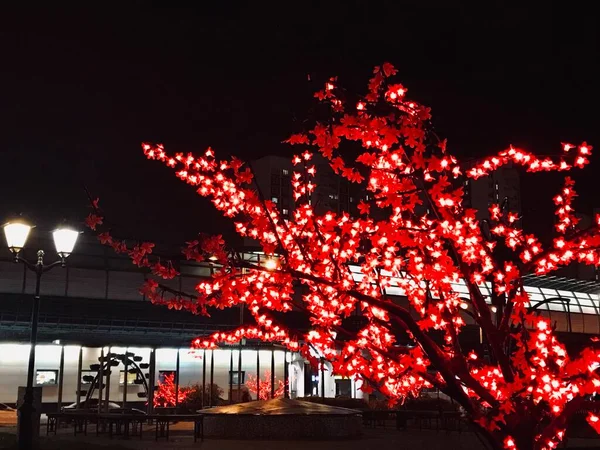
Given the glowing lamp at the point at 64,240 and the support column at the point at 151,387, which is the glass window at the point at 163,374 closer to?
the support column at the point at 151,387

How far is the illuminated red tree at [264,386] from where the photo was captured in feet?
119

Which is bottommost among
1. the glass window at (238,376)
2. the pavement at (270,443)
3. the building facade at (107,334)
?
the pavement at (270,443)

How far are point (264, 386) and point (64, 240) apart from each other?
2457 centimetres

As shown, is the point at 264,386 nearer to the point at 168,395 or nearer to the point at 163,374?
the point at 163,374

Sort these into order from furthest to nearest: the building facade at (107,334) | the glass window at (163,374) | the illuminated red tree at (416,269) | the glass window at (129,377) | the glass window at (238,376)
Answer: the glass window at (238,376), the glass window at (129,377), the glass window at (163,374), the building facade at (107,334), the illuminated red tree at (416,269)

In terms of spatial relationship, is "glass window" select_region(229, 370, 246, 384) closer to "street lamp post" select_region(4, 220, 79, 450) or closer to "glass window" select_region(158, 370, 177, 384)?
"glass window" select_region(158, 370, 177, 384)

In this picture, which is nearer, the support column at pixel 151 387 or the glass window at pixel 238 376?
the support column at pixel 151 387

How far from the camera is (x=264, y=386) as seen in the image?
36.8m

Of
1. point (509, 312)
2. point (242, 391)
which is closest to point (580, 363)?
point (509, 312)

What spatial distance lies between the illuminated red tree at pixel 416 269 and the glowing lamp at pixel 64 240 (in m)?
4.33

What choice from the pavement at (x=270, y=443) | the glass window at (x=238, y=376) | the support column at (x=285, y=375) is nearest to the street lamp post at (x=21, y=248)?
the pavement at (x=270, y=443)

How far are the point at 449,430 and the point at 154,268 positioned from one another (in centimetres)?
1875

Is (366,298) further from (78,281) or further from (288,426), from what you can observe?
(78,281)

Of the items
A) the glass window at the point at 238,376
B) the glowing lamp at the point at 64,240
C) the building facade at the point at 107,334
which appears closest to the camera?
the glowing lamp at the point at 64,240
